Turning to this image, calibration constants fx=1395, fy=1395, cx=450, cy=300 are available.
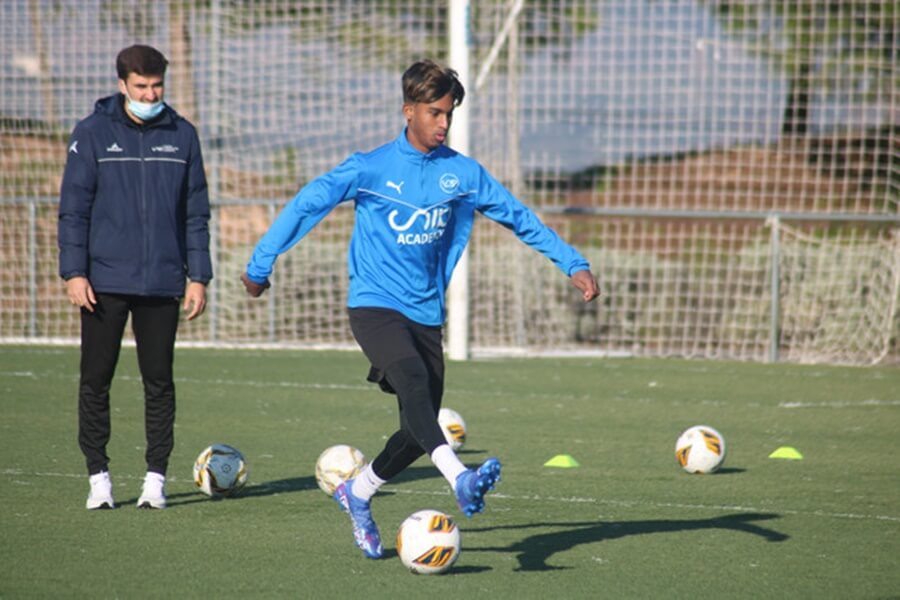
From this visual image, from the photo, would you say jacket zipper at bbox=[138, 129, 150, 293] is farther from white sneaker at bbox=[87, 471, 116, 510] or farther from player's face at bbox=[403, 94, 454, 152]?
player's face at bbox=[403, 94, 454, 152]

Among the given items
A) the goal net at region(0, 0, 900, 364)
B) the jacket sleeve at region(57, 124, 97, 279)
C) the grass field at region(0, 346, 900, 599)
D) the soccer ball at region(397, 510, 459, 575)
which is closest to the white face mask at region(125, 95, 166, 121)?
the jacket sleeve at region(57, 124, 97, 279)

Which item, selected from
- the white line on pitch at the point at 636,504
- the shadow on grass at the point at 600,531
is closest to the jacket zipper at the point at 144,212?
the white line on pitch at the point at 636,504

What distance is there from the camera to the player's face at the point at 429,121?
231 inches

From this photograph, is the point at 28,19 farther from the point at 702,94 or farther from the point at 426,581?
the point at 426,581

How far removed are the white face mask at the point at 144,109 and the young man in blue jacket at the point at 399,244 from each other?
3.59ft

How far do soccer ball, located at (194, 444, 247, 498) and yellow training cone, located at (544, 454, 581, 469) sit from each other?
207 cm

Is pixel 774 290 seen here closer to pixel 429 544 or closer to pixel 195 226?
pixel 195 226

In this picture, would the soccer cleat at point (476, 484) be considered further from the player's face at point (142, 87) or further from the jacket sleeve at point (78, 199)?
the player's face at point (142, 87)

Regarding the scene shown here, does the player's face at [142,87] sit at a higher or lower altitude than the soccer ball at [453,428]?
higher

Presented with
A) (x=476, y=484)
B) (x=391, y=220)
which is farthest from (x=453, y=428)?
(x=476, y=484)

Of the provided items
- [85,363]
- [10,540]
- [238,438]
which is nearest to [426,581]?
[10,540]

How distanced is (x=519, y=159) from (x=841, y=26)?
4.46 metres

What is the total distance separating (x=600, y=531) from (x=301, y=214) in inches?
80.1

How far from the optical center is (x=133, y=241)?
21.8 ft
